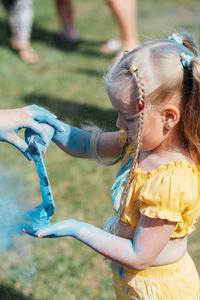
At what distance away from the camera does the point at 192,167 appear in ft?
4.17

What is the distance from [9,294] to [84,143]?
111 cm

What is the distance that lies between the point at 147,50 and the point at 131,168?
392 mm

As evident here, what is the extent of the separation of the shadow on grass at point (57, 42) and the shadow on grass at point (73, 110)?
1497 mm

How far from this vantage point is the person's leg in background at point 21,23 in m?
4.97

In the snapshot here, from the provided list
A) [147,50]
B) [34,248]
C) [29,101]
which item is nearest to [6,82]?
[29,101]

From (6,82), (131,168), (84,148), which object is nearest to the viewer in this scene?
(131,168)

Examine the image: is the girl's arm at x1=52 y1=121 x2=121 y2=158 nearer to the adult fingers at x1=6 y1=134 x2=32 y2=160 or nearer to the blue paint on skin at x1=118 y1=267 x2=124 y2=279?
the adult fingers at x1=6 y1=134 x2=32 y2=160

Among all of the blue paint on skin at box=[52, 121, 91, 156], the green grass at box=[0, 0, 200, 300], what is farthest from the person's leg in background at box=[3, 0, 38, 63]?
the blue paint on skin at box=[52, 121, 91, 156]

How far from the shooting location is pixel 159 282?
1.40 m

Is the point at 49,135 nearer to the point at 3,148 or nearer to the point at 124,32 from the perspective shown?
the point at 3,148

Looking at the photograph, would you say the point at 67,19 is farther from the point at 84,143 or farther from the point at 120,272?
the point at 120,272

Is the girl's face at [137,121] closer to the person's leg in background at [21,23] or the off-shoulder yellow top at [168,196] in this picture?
the off-shoulder yellow top at [168,196]

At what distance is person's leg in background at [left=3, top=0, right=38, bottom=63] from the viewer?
4.97 m

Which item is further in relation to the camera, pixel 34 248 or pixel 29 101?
pixel 29 101
